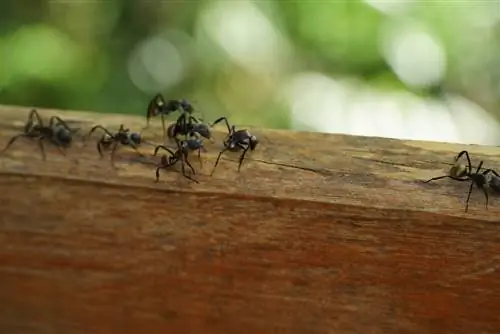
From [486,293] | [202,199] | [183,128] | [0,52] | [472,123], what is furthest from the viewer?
[0,52]

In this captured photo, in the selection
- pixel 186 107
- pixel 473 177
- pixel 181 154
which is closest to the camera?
pixel 473 177

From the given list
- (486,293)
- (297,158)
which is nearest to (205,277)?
(297,158)

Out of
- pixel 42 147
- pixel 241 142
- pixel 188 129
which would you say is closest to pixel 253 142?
pixel 241 142

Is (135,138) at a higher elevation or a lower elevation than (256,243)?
higher

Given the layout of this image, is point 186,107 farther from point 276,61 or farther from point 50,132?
point 276,61

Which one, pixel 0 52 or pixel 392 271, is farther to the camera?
pixel 0 52

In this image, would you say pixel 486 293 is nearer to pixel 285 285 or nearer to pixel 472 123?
pixel 285 285

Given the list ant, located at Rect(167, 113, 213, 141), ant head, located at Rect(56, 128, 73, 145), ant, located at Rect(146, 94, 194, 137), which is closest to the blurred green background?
ant, located at Rect(146, 94, 194, 137)
